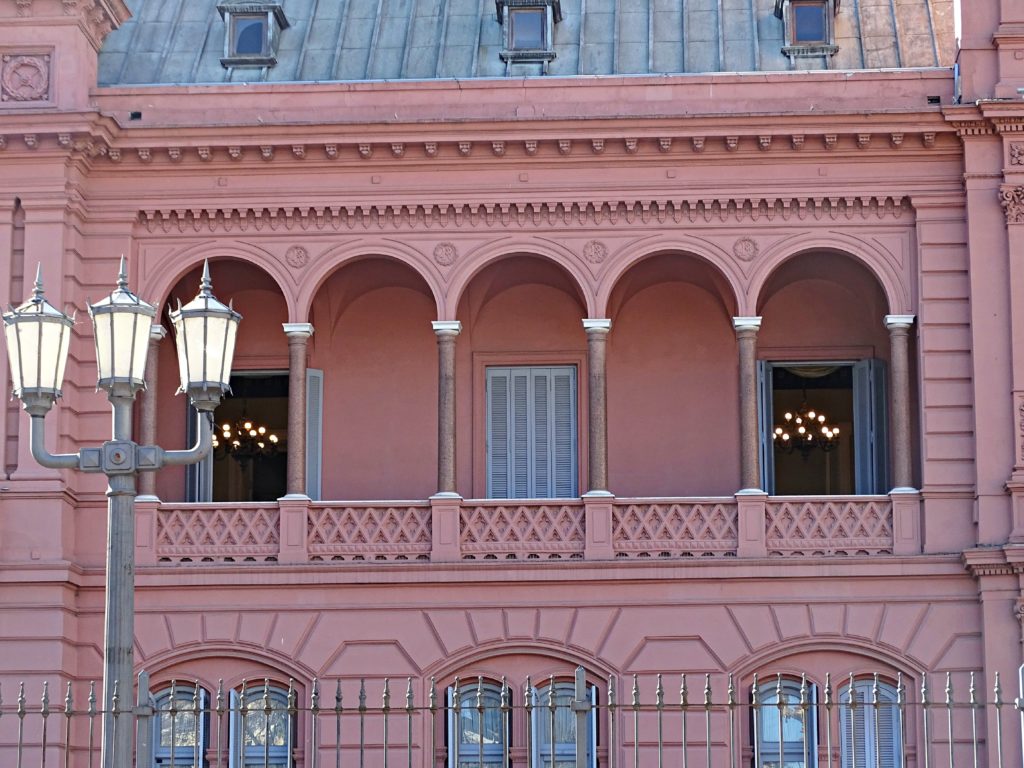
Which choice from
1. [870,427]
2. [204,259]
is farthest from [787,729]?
[204,259]

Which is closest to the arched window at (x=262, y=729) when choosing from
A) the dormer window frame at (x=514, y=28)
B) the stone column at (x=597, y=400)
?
the stone column at (x=597, y=400)

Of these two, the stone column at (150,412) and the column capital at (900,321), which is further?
the stone column at (150,412)

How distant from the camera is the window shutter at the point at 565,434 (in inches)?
995

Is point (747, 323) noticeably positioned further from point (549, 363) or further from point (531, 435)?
point (531, 435)

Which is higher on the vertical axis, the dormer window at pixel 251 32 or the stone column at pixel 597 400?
the dormer window at pixel 251 32

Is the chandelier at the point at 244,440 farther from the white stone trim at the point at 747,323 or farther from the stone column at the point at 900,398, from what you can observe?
the stone column at the point at 900,398

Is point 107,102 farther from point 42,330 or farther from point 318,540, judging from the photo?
point 42,330

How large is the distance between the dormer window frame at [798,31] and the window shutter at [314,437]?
717 cm

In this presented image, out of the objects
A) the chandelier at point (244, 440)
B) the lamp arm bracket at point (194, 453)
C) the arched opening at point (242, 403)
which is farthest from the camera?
the chandelier at point (244, 440)

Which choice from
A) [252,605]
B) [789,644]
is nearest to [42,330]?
[252,605]

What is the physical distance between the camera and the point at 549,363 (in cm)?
2559

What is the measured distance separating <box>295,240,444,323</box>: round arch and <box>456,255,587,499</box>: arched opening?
1023mm

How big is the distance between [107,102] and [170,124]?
3.00ft

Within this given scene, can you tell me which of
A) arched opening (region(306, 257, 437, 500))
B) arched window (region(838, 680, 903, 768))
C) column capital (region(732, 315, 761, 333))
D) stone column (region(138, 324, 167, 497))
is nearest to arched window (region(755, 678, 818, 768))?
arched window (region(838, 680, 903, 768))
